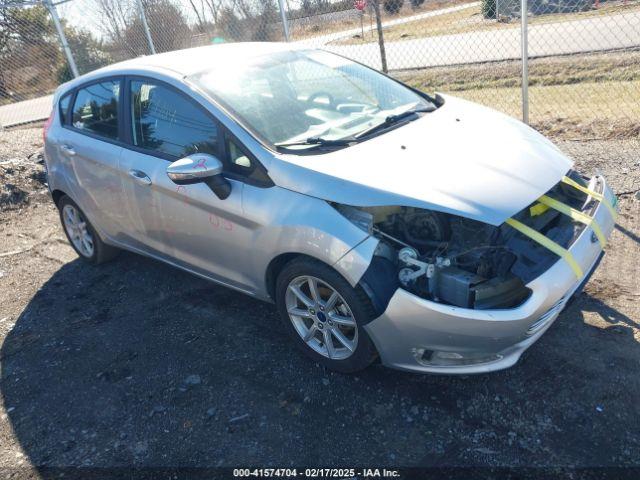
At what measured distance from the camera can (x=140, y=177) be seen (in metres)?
3.69

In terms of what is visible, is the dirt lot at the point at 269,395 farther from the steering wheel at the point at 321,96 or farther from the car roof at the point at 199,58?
the car roof at the point at 199,58

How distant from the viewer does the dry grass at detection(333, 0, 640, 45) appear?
26.0ft

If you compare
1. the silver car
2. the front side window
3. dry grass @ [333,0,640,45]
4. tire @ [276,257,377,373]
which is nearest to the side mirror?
the silver car

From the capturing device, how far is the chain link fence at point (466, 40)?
23.3 ft

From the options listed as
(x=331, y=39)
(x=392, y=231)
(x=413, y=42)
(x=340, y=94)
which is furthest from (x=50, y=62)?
(x=392, y=231)

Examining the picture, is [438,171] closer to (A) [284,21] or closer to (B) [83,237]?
(B) [83,237]

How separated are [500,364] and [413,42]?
9.03m

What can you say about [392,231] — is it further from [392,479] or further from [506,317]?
[392,479]

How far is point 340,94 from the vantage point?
12.7 ft

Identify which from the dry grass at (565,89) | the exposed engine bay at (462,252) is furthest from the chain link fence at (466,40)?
the exposed engine bay at (462,252)

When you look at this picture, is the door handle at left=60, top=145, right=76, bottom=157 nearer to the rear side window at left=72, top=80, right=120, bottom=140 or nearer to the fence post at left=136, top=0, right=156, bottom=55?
the rear side window at left=72, top=80, right=120, bottom=140

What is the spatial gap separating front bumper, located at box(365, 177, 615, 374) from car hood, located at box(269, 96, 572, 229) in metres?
0.42

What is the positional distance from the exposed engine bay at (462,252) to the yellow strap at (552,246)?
52mm

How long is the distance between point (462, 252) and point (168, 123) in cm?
212
